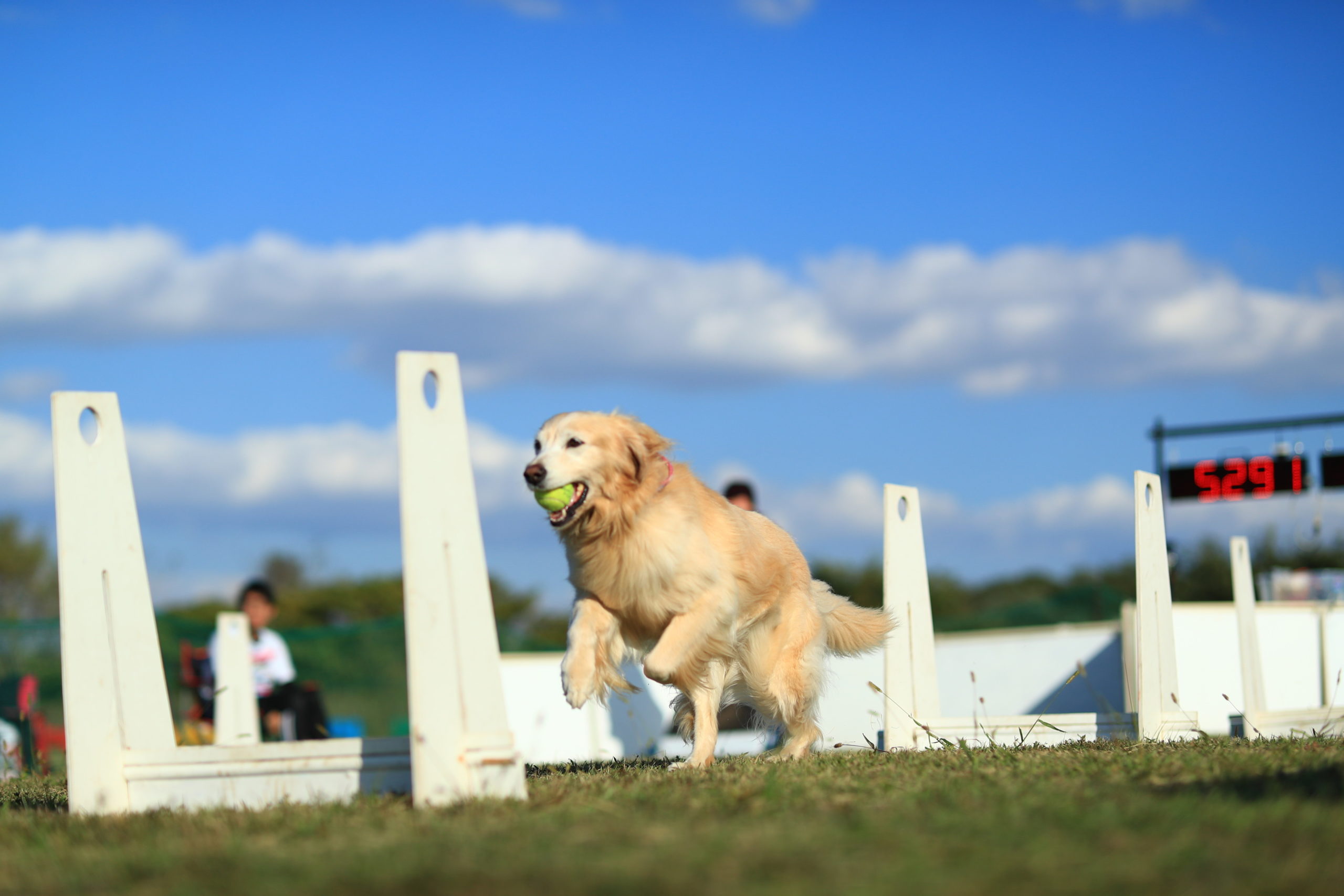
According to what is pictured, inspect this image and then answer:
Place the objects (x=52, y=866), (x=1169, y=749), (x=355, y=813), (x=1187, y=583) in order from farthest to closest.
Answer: (x=1187, y=583), (x=1169, y=749), (x=355, y=813), (x=52, y=866)

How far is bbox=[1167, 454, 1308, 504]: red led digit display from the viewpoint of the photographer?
819 inches

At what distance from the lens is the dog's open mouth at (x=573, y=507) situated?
225 inches

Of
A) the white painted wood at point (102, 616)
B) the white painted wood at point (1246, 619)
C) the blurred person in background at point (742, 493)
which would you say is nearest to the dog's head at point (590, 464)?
the white painted wood at point (102, 616)

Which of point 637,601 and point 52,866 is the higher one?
point 637,601

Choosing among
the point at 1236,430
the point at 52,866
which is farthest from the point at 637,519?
the point at 1236,430

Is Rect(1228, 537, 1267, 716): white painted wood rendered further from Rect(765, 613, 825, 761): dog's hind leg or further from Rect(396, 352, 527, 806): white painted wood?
Rect(396, 352, 527, 806): white painted wood

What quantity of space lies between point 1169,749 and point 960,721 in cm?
131

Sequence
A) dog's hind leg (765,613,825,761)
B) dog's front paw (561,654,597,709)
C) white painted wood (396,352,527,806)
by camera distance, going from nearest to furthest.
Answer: white painted wood (396,352,527,806)
dog's front paw (561,654,597,709)
dog's hind leg (765,613,825,761)

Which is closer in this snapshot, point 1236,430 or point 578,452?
point 578,452

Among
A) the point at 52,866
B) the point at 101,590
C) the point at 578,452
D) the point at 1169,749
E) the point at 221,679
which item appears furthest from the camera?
the point at 221,679

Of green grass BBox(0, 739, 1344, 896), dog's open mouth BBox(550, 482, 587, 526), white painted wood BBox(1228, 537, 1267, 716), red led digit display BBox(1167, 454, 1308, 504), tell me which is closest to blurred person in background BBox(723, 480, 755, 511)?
white painted wood BBox(1228, 537, 1267, 716)

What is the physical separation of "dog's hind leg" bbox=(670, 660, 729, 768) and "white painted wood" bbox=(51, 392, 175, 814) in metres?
2.50

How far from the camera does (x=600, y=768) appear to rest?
5836mm

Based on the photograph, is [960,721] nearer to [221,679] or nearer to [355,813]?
[355,813]
